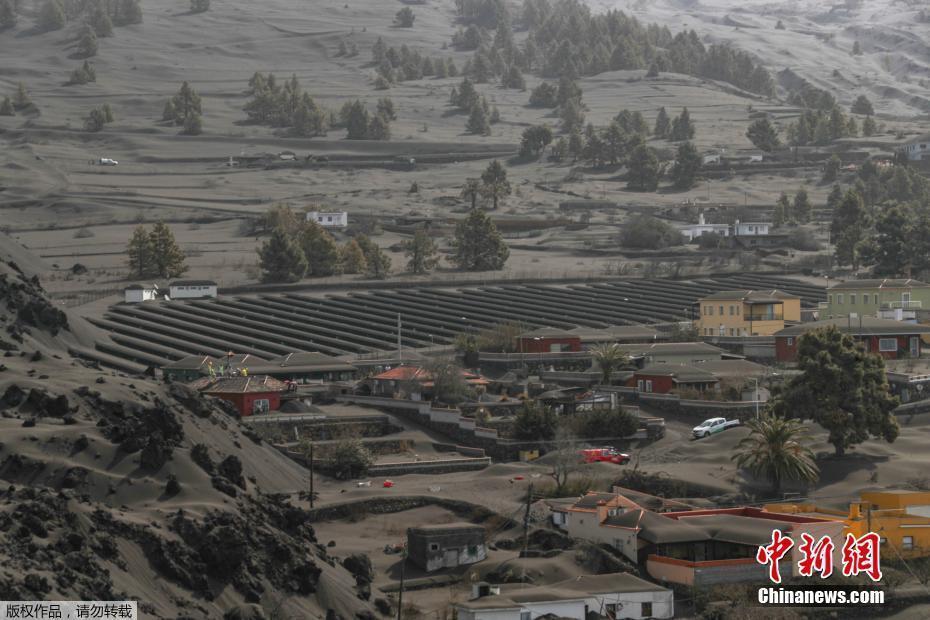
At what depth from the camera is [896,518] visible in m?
42.8

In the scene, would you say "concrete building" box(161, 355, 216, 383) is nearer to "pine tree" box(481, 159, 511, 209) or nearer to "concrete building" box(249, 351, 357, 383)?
"concrete building" box(249, 351, 357, 383)

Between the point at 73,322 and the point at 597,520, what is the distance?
27365 mm

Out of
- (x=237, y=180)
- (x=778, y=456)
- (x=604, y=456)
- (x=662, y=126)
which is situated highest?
(x=662, y=126)

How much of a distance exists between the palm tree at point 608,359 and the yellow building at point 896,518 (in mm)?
19980

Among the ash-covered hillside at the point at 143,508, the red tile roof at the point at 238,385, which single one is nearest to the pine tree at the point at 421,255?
the red tile roof at the point at 238,385

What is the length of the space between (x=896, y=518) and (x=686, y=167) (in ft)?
340

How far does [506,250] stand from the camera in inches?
3942

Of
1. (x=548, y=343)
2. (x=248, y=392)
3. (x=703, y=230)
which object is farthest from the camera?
(x=703, y=230)

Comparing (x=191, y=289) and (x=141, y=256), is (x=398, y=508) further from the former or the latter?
(x=141, y=256)

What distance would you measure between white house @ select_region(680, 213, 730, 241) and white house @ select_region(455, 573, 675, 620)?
75984mm

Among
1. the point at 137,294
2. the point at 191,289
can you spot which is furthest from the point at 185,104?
the point at 137,294

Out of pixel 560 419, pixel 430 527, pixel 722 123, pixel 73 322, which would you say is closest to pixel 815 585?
pixel 430 527

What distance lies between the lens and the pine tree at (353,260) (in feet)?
314

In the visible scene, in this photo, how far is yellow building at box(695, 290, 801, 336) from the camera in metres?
73.4
